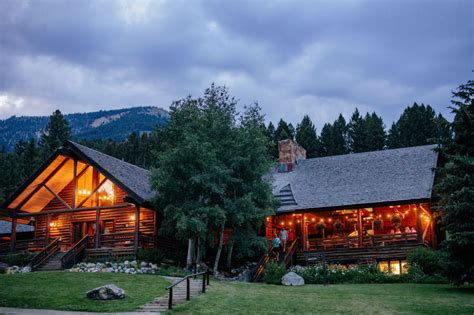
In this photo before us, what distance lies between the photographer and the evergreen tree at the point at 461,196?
1850 cm

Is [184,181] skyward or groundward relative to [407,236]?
skyward

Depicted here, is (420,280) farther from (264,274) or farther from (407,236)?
(264,274)

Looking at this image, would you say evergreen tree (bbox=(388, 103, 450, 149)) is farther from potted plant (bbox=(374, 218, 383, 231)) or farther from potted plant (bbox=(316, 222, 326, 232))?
potted plant (bbox=(374, 218, 383, 231))

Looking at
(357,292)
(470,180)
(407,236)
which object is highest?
(470,180)

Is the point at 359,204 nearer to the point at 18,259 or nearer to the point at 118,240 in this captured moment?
the point at 118,240

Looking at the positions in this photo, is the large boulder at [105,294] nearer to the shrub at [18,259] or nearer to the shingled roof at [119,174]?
the shingled roof at [119,174]

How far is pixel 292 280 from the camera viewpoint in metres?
23.5

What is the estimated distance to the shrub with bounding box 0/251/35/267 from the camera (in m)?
29.4

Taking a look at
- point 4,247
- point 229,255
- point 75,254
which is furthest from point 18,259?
point 229,255

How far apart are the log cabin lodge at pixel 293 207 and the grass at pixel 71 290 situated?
242 inches

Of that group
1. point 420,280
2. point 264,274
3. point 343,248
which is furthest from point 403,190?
point 264,274

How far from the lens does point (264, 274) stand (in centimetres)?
2666

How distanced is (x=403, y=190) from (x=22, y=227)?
26.3 metres

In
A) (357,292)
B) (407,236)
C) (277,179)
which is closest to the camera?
(357,292)
